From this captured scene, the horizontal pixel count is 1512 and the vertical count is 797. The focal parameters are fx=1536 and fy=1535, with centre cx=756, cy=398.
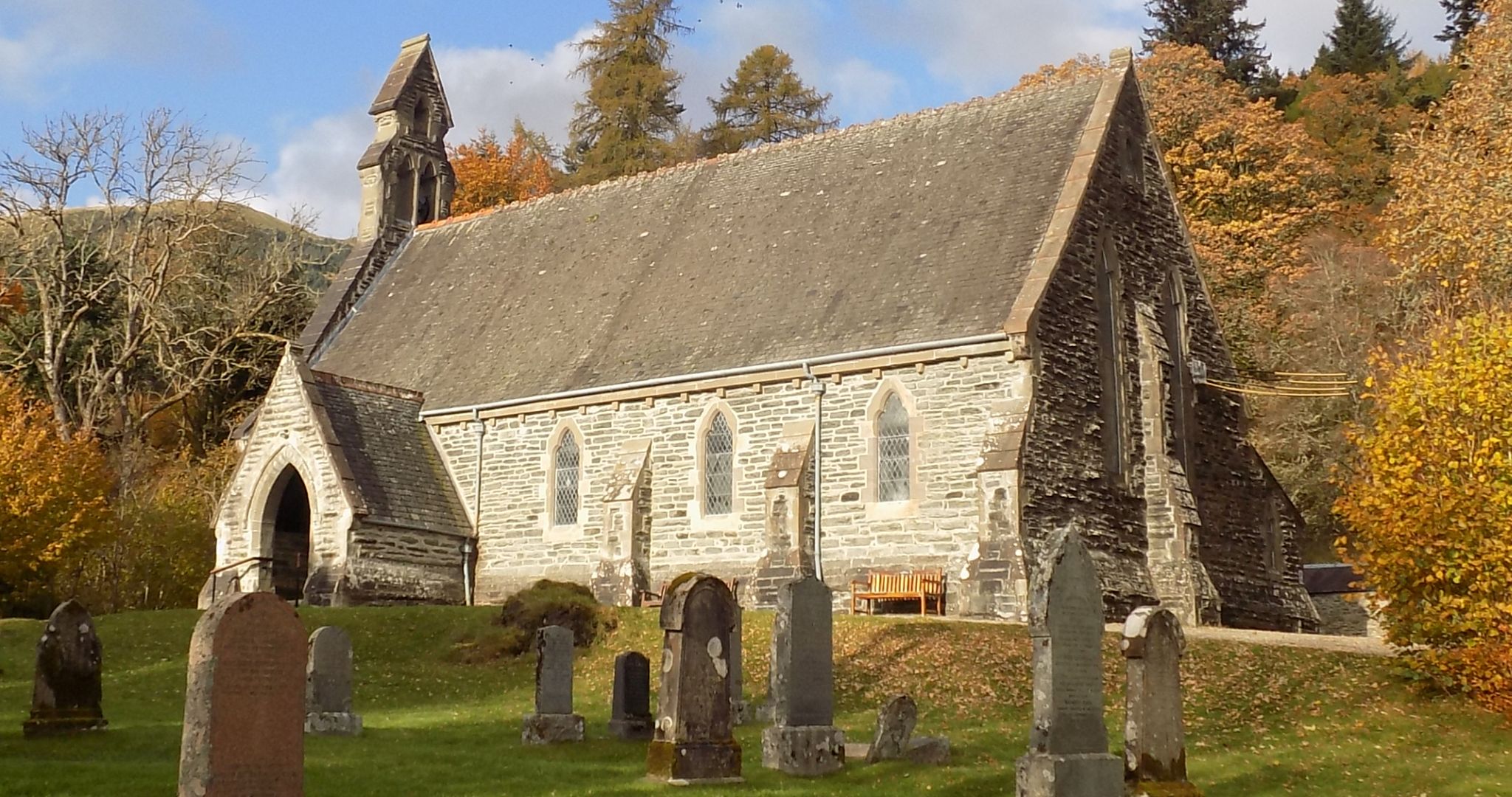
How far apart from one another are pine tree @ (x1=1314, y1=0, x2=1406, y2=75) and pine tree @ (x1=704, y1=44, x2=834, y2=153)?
84.7 ft

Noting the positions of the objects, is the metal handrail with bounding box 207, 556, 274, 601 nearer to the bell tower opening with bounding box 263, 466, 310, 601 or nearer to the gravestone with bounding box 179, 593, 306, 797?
the bell tower opening with bounding box 263, 466, 310, 601

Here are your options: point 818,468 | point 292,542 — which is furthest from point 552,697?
point 292,542

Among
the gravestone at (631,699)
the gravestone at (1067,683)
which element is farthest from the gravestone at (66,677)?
the gravestone at (1067,683)

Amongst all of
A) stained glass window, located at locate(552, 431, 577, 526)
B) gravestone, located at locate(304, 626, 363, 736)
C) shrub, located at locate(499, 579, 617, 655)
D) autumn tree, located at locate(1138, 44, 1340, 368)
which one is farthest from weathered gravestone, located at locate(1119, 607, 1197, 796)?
autumn tree, located at locate(1138, 44, 1340, 368)

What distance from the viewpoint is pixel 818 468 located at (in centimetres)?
2720

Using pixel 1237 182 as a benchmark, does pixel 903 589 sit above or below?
below

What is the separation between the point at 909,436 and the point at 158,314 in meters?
27.0

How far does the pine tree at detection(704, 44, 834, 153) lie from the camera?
64.5 m

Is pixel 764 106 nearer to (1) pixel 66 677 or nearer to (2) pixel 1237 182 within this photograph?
(2) pixel 1237 182

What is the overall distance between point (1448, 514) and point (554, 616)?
12.9 meters

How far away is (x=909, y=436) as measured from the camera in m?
26.4

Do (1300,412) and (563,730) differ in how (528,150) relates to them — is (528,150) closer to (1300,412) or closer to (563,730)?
(1300,412)

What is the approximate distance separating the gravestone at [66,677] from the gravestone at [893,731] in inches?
317

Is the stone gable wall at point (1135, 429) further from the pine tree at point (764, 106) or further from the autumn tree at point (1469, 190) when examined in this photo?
the pine tree at point (764, 106)
